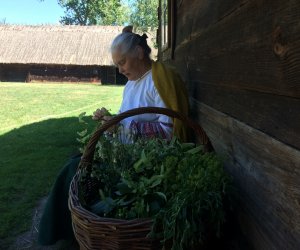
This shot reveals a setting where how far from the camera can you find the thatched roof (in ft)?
108

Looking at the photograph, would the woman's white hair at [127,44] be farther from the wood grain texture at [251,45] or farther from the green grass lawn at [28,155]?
the green grass lawn at [28,155]

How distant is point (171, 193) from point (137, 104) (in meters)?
1.54

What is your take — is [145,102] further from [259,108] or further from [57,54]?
[57,54]

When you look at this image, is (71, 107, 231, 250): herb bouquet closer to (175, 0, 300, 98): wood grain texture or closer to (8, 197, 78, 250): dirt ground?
(175, 0, 300, 98): wood grain texture

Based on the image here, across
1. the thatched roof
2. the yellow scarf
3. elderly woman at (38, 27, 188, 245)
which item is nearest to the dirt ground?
elderly woman at (38, 27, 188, 245)

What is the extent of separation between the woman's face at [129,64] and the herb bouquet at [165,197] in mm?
1205

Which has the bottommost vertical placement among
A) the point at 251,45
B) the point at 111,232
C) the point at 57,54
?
the point at 57,54

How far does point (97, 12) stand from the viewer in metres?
50.2

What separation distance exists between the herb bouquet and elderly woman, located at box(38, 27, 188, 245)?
2.26ft

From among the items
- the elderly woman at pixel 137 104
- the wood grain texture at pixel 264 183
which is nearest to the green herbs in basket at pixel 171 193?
the wood grain texture at pixel 264 183

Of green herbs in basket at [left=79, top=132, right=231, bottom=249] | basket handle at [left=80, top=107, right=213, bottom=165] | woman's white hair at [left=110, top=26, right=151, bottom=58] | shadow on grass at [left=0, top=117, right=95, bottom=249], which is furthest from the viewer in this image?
shadow on grass at [left=0, top=117, right=95, bottom=249]

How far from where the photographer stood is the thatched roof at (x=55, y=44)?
33.0 metres

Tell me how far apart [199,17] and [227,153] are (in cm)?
119

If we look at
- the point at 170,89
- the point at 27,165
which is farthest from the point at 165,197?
the point at 27,165
